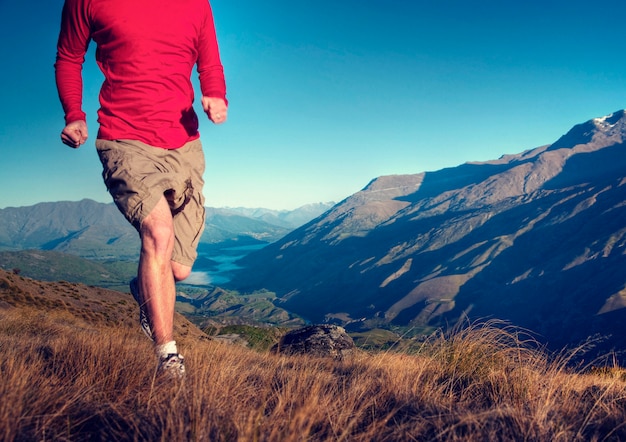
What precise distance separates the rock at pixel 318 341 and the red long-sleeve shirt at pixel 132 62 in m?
7.62

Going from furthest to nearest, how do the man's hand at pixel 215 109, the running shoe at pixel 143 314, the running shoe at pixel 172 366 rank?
the man's hand at pixel 215 109 → the running shoe at pixel 143 314 → the running shoe at pixel 172 366

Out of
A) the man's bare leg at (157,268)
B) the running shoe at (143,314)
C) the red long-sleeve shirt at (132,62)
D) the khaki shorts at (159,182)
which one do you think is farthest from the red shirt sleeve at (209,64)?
the running shoe at (143,314)

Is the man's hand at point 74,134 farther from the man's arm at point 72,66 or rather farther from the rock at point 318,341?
the rock at point 318,341

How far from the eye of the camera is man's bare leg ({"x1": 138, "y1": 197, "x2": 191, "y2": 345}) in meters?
2.57

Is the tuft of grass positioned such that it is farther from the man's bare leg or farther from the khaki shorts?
the khaki shorts

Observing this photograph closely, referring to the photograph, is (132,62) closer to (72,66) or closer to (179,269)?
(72,66)

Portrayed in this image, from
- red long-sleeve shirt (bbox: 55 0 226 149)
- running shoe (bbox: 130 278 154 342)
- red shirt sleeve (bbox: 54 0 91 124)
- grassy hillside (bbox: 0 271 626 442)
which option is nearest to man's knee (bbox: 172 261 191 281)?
running shoe (bbox: 130 278 154 342)

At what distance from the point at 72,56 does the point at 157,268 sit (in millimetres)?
1969

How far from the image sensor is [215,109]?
3.07m

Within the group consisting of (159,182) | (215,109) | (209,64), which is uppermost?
(209,64)

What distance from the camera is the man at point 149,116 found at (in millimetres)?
2584

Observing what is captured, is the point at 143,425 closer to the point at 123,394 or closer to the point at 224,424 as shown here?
the point at 224,424

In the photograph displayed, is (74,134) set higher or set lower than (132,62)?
lower

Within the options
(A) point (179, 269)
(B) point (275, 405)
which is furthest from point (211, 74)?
(B) point (275, 405)
